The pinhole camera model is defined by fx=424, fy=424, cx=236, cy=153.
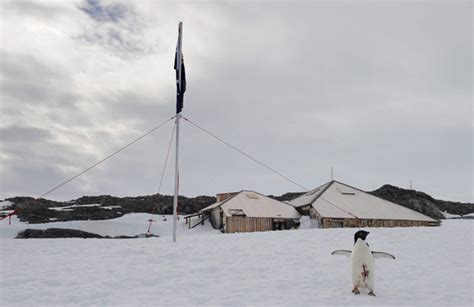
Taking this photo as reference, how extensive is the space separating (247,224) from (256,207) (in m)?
2.64

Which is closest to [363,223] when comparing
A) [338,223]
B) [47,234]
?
[338,223]

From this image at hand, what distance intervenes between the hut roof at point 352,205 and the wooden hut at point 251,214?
2124 mm

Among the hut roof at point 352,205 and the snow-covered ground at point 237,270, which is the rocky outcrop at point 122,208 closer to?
the hut roof at point 352,205

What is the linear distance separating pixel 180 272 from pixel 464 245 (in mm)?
11868

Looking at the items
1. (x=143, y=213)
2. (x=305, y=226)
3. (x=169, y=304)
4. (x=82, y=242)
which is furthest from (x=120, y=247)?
(x=143, y=213)

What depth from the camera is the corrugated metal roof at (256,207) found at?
1433 inches

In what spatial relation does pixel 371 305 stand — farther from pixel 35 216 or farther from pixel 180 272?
pixel 35 216

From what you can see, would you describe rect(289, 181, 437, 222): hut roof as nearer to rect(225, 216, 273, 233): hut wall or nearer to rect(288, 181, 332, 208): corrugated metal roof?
rect(288, 181, 332, 208): corrugated metal roof

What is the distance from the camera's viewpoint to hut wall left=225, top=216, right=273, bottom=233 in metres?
35.0

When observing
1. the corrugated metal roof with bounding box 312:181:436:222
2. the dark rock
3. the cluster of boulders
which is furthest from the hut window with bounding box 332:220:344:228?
the dark rock

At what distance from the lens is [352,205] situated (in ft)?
116

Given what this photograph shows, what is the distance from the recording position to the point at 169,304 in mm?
9273

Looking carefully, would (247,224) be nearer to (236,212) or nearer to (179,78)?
(236,212)

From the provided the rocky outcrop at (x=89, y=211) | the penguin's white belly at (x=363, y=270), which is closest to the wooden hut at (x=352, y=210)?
the rocky outcrop at (x=89, y=211)
